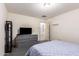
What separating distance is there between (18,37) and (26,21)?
0.93ft

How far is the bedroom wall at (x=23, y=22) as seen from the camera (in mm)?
1526

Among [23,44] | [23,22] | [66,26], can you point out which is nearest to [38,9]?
[23,22]

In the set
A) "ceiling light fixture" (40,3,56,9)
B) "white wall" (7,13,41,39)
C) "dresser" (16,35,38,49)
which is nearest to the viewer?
"ceiling light fixture" (40,3,56,9)

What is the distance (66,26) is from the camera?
154 centimetres

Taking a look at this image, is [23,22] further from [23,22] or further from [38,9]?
[38,9]

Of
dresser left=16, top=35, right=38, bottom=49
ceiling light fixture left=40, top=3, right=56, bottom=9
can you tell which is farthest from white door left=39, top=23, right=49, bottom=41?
ceiling light fixture left=40, top=3, right=56, bottom=9

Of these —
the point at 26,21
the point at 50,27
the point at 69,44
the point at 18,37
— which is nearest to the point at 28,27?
the point at 26,21

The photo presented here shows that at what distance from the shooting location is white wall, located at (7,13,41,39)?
5.01ft

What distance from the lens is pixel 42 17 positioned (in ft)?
5.05

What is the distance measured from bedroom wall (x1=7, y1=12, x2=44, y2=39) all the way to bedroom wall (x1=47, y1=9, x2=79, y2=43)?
0.68 feet

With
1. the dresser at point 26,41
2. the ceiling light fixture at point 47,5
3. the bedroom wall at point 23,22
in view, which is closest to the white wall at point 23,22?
the bedroom wall at point 23,22

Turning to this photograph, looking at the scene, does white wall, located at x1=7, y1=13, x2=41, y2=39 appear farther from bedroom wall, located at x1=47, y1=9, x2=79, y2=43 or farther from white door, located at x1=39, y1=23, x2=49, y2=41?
bedroom wall, located at x1=47, y1=9, x2=79, y2=43

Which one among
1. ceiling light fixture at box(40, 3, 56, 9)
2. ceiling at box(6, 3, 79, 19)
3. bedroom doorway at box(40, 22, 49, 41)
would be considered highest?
ceiling light fixture at box(40, 3, 56, 9)

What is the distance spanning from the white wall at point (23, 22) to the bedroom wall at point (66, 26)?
209mm
